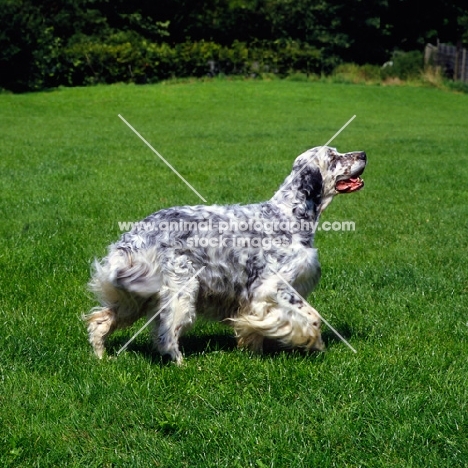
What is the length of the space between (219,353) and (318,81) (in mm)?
37466

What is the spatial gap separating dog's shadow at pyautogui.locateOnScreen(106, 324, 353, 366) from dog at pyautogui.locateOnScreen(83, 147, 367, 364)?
14cm

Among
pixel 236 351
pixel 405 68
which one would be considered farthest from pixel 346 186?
pixel 405 68

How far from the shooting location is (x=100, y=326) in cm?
517

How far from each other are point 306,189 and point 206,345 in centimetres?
137

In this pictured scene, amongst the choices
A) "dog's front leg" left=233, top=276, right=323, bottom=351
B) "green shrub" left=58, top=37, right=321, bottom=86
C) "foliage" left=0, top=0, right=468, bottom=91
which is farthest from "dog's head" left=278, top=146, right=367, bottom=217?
"green shrub" left=58, top=37, right=321, bottom=86

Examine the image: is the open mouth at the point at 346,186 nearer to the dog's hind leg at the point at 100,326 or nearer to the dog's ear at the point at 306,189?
the dog's ear at the point at 306,189

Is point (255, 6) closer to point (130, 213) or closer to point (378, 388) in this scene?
point (130, 213)

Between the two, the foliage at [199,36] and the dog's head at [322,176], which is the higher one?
the dog's head at [322,176]

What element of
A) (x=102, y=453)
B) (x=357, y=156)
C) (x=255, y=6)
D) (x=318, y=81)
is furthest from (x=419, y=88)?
(x=102, y=453)

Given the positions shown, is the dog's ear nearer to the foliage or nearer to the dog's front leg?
the dog's front leg

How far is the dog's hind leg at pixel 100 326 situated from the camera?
514 cm

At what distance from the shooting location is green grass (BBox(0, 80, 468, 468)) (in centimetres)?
385
